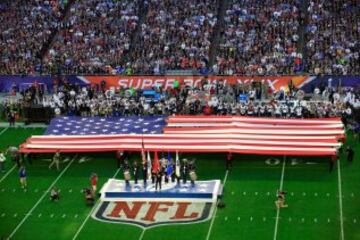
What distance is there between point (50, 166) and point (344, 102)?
13.9 meters

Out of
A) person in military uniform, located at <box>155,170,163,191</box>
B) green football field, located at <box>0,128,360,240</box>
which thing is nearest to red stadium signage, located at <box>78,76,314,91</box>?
green football field, located at <box>0,128,360,240</box>

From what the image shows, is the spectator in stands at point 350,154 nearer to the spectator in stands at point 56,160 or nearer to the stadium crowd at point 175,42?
the spectator in stands at point 56,160

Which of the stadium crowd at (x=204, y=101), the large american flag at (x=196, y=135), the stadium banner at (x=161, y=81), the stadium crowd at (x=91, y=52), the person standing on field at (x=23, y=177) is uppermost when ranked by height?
the stadium crowd at (x=91, y=52)

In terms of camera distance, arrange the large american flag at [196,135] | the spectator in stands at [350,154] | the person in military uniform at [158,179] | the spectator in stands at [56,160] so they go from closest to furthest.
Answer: the person in military uniform at [158,179]
the spectator in stands at [350,154]
the large american flag at [196,135]
the spectator in stands at [56,160]

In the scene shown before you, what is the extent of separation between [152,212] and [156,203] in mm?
828

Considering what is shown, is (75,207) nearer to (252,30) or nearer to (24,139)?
(24,139)

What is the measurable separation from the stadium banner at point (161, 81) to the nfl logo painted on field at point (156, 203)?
491 inches

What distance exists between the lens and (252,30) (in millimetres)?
47844

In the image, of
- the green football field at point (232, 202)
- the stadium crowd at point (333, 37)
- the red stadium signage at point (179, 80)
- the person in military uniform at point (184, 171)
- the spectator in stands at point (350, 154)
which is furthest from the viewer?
the stadium crowd at point (333, 37)

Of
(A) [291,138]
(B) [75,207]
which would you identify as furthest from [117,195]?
(A) [291,138]

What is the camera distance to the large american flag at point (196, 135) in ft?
115

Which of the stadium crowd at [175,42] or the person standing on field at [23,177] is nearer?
the person standing on field at [23,177]

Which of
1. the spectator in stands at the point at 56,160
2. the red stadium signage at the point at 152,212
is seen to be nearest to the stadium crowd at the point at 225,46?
the spectator in stands at the point at 56,160

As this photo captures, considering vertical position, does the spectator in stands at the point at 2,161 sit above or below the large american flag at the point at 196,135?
below
